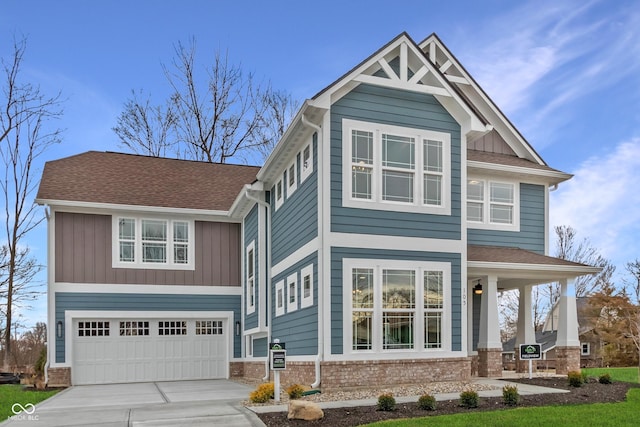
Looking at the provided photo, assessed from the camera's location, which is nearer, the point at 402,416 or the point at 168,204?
the point at 402,416

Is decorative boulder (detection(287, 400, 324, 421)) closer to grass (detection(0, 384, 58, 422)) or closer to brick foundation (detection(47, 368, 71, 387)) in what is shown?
grass (detection(0, 384, 58, 422))

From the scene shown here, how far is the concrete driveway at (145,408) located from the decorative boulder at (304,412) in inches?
20.5

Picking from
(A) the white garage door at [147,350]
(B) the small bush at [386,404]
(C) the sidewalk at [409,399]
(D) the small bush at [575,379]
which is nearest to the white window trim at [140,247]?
(A) the white garage door at [147,350]

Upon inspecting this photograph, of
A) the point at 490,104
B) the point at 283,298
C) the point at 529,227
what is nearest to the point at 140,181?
the point at 283,298

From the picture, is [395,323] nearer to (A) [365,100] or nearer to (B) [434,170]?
(B) [434,170]

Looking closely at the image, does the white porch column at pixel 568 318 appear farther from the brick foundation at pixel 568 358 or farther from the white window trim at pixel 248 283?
the white window trim at pixel 248 283

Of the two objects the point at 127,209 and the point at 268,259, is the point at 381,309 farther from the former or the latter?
the point at 127,209

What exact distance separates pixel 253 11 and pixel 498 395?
14526 millimetres

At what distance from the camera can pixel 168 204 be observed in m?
18.6

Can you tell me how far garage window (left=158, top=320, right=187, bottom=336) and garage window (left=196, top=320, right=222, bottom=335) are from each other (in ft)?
1.49

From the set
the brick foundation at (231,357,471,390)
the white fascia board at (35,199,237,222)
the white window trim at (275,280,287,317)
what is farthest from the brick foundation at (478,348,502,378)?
the white fascia board at (35,199,237,222)

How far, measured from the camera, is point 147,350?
59.5ft

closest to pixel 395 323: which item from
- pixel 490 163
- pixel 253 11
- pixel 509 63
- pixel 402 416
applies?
pixel 402 416

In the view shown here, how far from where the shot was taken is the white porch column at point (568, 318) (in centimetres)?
1421
